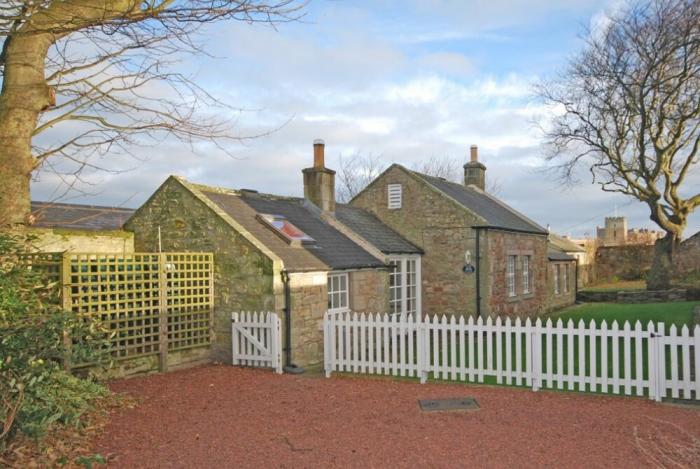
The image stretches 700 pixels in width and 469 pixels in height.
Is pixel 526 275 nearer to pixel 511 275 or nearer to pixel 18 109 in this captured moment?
pixel 511 275

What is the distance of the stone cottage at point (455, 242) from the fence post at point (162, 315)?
31.2ft

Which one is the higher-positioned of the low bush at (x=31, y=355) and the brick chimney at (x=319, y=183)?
the brick chimney at (x=319, y=183)

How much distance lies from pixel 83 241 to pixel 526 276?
51.4ft

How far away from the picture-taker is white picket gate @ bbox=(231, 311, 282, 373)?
1123 centimetres

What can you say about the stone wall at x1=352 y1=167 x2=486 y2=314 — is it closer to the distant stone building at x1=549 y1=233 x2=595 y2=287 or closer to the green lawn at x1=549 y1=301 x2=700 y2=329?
the green lawn at x1=549 y1=301 x2=700 y2=329

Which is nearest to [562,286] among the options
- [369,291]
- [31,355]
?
[369,291]

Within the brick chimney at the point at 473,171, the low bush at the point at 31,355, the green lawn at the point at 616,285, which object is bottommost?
the green lawn at the point at 616,285

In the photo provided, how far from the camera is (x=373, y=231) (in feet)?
59.3

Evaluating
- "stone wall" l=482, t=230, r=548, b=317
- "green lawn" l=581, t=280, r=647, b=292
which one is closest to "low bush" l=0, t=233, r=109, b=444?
"stone wall" l=482, t=230, r=548, b=317

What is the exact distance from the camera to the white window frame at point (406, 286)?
17250mm

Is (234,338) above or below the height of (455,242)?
below

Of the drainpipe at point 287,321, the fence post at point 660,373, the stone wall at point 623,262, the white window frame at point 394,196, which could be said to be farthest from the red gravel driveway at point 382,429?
the stone wall at point 623,262

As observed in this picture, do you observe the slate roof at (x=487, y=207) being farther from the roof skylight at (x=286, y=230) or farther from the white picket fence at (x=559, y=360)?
the white picket fence at (x=559, y=360)

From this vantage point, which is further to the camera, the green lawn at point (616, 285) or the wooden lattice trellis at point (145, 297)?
the green lawn at point (616, 285)
